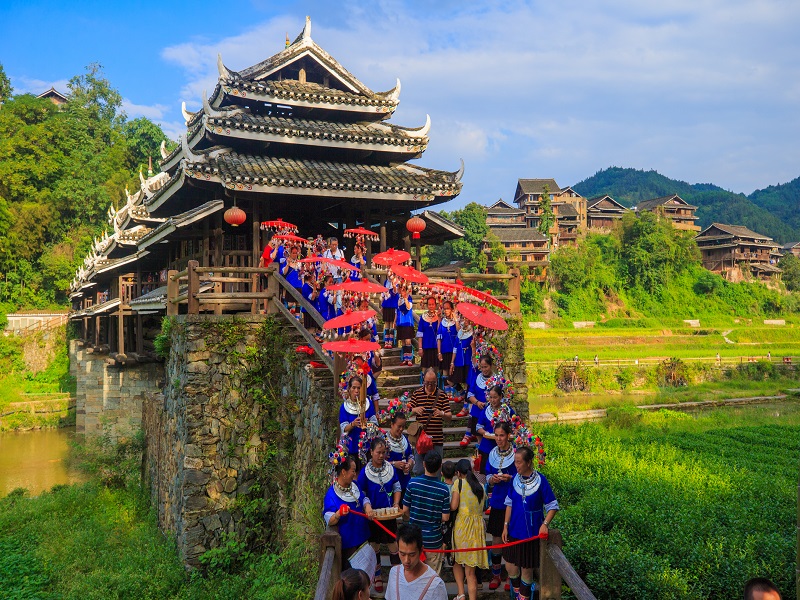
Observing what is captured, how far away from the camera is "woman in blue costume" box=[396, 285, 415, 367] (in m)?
9.98

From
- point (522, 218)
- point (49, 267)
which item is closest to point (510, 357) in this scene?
point (49, 267)

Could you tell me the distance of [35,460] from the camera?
2803 cm

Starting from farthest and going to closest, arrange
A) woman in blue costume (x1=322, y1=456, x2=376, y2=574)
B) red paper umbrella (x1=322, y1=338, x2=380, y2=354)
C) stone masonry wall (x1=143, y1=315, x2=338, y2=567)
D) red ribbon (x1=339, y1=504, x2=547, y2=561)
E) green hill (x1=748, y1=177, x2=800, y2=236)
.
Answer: green hill (x1=748, y1=177, x2=800, y2=236) < stone masonry wall (x1=143, y1=315, x2=338, y2=567) < red paper umbrella (x1=322, y1=338, x2=380, y2=354) < woman in blue costume (x1=322, y1=456, x2=376, y2=574) < red ribbon (x1=339, y1=504, x2=547, y2=561)

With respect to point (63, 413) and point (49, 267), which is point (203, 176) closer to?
point (63, 413)

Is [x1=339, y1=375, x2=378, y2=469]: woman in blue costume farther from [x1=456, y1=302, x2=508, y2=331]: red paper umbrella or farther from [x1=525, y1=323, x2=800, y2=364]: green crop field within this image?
[x1=525, y1=323, x2=800, y2=364]: green crop field

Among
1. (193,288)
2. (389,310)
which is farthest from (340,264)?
(193,288)

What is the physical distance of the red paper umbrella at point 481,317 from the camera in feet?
28.2

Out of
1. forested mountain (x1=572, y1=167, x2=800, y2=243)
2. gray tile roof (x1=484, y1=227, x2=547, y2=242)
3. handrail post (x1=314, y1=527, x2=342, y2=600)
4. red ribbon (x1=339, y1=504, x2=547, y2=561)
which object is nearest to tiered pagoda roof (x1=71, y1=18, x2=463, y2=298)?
red ribbon (x1=339, y1=504, x2=547, y2=561)

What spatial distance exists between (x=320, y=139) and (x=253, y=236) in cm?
322

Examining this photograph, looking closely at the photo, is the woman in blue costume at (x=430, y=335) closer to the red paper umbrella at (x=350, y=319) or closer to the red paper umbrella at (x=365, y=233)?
the red paper umbrella at (x=350, y=319)

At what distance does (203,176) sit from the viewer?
1377cm

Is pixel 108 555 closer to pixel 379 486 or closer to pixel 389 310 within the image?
pixel 389 310

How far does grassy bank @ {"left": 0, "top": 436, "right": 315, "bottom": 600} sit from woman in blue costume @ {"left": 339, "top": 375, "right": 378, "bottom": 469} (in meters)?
2.24

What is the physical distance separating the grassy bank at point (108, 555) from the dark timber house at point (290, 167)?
18.5 ft
